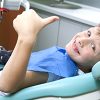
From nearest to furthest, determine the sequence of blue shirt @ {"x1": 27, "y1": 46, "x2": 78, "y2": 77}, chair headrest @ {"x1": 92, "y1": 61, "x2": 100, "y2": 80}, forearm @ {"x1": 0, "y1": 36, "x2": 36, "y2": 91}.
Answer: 1. chair headrest @ {"x1": 92, "y1": 61, "x2": 100, "y2": 80}
2. forearm @ {"x1": 0, "y1": 36, "x2": 36, "y2": 91}
3. blue shirt @ {"x1": 27, "y1": 46, "x2": 78, "y2": 77}

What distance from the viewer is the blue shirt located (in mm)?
1360

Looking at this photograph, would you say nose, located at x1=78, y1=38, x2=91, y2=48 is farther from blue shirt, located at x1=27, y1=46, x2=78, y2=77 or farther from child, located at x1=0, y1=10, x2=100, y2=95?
blue shirt, located at x1=27, y1=46, x2=78, y2=77

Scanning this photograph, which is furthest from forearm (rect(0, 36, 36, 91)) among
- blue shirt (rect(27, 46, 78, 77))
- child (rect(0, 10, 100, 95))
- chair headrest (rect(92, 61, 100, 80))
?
chair headrest (rect(92, 61, 100, 80))

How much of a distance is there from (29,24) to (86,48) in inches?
13.2

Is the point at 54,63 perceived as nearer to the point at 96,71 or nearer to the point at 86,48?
the point at 86,48

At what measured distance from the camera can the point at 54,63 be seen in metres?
1.40

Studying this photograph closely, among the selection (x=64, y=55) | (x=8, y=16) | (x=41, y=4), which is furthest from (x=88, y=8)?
(x=64, y=55)

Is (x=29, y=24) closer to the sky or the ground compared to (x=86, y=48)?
closer to the sky

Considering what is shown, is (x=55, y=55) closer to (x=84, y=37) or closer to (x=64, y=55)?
(x=64, y=55)

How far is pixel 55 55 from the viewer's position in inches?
57.3

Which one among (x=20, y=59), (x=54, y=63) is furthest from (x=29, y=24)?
(x=54, y=63)

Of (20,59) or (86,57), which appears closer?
(20,59)

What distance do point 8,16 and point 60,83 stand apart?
187 centimetres

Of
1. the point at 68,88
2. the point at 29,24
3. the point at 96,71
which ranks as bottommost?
the point at 68,88
